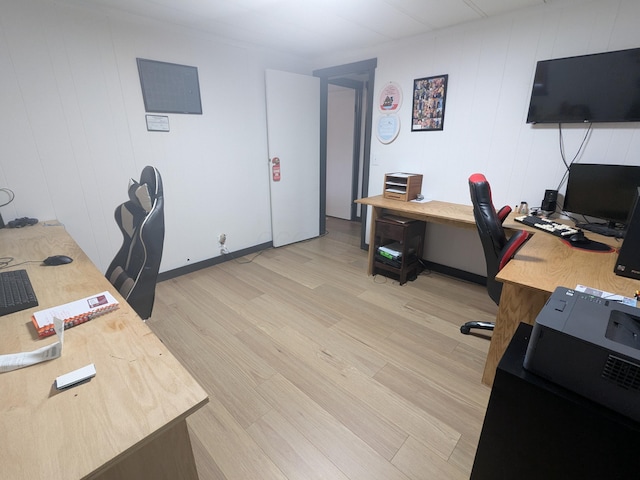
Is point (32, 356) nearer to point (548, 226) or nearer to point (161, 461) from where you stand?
point (161, 461)

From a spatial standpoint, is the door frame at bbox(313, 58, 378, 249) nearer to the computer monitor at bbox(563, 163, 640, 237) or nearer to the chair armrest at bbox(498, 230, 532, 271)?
the computer monitor at bbox(563, 163, 640, 237)

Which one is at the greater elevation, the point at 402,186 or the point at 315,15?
the point at 315,15

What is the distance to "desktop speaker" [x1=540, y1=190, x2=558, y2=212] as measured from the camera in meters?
2.24

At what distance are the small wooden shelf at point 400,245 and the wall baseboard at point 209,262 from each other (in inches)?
58.4

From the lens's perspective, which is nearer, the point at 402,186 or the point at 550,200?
the point at 550,200

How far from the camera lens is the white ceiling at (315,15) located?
2100mm

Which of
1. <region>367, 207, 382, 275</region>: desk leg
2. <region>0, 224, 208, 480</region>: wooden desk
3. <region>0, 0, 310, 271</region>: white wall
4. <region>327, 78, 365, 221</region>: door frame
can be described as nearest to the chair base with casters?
<region>367, 207, 382, 275</region>: desk leg

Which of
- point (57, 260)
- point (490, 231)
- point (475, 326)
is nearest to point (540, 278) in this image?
point (490, 231)

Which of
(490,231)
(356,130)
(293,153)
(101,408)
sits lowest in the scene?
(101,408)

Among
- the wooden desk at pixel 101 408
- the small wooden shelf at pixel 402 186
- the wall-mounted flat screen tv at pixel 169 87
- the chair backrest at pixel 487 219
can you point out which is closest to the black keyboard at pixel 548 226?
the chair backrest at pixel 487 219

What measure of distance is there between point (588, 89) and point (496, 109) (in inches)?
23.0

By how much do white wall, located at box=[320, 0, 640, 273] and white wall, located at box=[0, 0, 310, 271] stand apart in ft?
4.85

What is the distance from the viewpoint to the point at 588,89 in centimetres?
202

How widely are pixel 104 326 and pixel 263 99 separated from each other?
9.75ft
